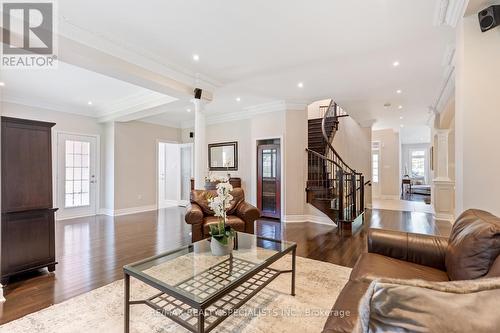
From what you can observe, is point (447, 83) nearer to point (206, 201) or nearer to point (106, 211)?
point (206, 201)

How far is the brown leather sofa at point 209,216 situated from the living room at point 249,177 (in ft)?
0.09

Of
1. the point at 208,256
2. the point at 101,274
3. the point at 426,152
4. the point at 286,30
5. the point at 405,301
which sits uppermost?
the point at 286,30

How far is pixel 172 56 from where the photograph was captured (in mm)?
3396

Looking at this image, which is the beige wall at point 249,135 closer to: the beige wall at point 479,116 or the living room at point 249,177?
the living room at point 249,177

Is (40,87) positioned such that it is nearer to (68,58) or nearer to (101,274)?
(68,58)

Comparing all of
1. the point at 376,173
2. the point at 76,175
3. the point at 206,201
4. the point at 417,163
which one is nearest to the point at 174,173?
the point at 76,175

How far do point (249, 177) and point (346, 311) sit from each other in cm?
529

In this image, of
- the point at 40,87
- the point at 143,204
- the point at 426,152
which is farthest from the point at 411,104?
the point at 426,152

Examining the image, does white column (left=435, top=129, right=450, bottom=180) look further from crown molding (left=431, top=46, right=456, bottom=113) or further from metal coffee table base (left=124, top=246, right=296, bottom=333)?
metal coffee table base (left=124, top=246, right=296, bottom=333)

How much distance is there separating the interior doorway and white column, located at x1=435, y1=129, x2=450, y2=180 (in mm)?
6923

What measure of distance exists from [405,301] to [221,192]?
174cm

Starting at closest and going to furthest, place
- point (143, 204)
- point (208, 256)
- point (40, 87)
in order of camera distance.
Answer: point (208, 256) < point (40, 87) < point (143, 204)

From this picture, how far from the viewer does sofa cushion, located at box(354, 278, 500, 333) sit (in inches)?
20.3

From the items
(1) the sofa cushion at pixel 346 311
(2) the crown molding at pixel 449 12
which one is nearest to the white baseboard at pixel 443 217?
(2) the crown molding at pixel 449 12
